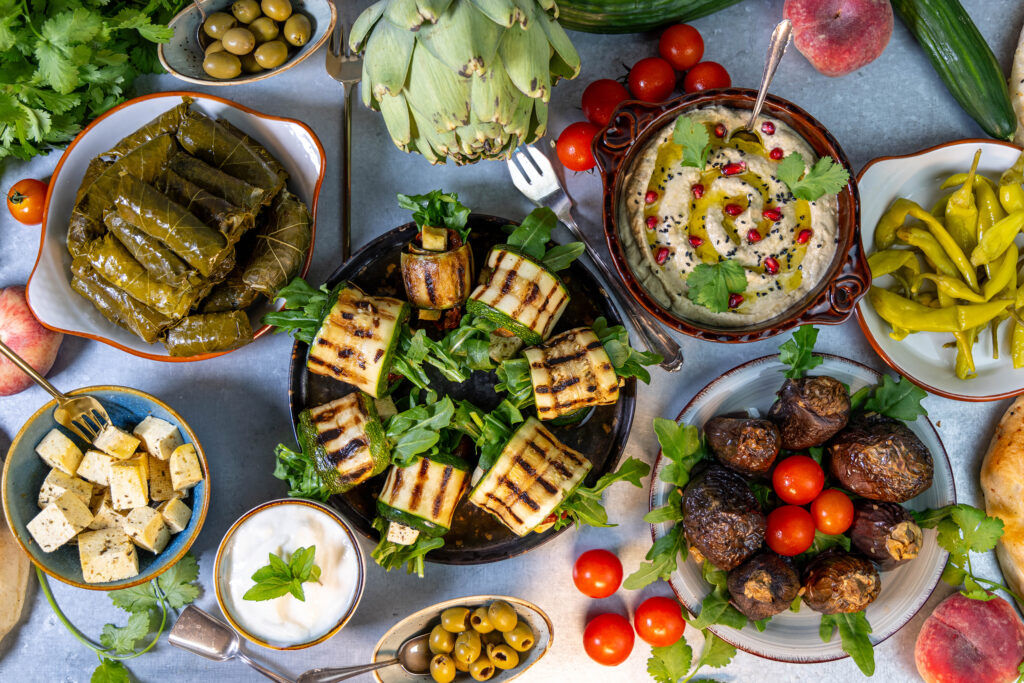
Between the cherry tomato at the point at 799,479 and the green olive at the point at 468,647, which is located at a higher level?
the cherry tomato at the point at 799,479

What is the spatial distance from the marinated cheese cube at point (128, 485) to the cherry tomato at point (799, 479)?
2.35 metres

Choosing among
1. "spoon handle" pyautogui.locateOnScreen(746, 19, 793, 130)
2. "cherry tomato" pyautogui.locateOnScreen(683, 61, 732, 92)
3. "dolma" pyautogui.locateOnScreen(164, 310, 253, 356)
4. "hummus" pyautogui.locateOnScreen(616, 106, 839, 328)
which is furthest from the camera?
"cherry tomato" pyautogui.locateOnScreen(683, 61, 732, 92)

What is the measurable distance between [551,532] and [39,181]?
2.40 m

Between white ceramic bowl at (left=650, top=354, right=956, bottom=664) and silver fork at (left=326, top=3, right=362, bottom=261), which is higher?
silver fork at (left=326, top=3, right=362, bottom=261)

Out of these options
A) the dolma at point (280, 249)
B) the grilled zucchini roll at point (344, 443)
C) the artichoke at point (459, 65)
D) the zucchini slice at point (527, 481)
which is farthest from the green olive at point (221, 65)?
the zucchini slice at point (527, 481)

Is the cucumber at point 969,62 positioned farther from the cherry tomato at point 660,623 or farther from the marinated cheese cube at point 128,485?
the marinated cheese cube at point 128,485

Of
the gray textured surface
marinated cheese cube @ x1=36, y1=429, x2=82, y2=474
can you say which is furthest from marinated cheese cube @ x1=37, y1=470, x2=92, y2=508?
the gray textured surface

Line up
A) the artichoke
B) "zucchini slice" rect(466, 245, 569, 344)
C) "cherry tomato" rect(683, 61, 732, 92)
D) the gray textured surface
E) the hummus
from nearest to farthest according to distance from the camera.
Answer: the artichoke
"zucchini slice" rect(466, 245, 569, 344)
the hummus
"cherry tomato" rect(683, 61, 732, 92)
the gray textured surface

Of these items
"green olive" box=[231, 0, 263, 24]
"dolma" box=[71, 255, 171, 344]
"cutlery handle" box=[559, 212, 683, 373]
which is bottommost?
"cutlery handle" box=[559, 212, 683, 373]

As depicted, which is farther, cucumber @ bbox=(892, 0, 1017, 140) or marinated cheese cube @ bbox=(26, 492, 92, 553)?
cucumber @ bbox=(892, 0, 1017, 140)

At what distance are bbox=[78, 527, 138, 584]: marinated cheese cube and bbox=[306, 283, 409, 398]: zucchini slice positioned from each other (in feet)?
3.20

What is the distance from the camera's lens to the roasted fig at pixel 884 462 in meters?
2.54

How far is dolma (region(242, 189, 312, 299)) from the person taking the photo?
2.49 meters

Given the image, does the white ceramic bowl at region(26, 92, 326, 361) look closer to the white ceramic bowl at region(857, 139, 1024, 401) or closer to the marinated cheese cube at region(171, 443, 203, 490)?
the marinated cheese cube at region(171, 443, 203, 490)
